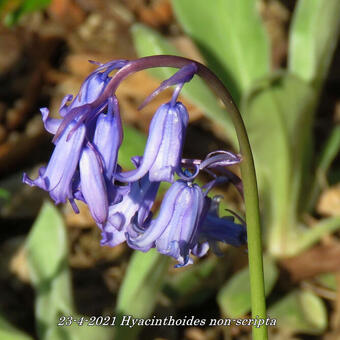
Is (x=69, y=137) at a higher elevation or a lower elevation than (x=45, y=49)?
higher

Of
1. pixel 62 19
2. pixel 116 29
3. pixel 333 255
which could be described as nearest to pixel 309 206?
pixel 333 255

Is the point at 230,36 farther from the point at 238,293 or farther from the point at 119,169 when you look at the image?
the point at 119,169

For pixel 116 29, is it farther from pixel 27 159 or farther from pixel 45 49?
pixel 27 159

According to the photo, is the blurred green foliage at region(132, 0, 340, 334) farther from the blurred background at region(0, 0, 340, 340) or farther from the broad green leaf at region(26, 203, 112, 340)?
the broad green leaf at region(26, 203, 112, 340)

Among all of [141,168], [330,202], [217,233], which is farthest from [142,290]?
[330,202]

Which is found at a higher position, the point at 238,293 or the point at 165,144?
the point at 165,144

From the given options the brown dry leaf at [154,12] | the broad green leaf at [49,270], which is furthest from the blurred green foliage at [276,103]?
the brown dry leaf at [154,12]
